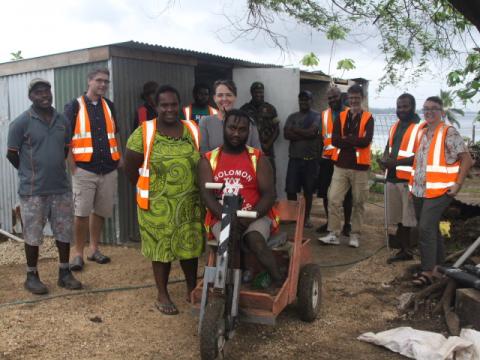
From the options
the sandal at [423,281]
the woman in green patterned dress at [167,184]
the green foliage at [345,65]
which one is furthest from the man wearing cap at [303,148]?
the green foliage at [345,65]

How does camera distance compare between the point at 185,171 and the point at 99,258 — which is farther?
the point at 99,258

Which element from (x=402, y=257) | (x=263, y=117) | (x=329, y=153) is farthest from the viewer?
(x=263, y=117)

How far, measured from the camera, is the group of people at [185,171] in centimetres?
420

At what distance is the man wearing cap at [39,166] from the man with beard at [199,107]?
7.06 feet

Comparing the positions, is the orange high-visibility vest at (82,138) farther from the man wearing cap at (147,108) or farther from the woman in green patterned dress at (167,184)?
→ the woman in green patterned dress at (167,184)

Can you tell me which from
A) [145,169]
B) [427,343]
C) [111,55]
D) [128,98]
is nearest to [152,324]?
[145,169]

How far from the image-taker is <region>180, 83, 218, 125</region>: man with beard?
22.7 feet

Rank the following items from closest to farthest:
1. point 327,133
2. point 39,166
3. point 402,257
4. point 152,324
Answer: point 152,324, point 39,166, point 402,257, point 327,133

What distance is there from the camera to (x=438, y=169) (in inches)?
200

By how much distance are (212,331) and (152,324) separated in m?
1.20

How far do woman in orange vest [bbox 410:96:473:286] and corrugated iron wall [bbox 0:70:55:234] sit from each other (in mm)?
5262

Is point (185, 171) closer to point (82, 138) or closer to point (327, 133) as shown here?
point (82, 138)

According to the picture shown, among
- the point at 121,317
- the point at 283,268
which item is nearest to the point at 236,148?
the point at 283,268

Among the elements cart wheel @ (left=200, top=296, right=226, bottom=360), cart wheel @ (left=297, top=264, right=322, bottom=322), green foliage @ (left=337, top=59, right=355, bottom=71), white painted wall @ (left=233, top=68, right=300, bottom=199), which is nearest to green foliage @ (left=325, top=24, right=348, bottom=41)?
white painted wall @ (left=233, top=68, right=300, bottom=199)
